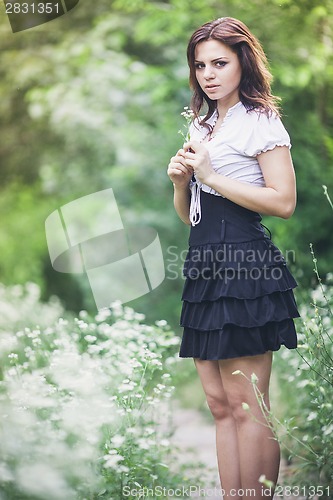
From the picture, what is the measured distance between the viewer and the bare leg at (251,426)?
6.64 ft

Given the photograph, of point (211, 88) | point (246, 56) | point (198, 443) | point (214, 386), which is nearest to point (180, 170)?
point (211, 88)

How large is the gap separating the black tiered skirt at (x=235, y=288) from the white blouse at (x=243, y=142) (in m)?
0.09

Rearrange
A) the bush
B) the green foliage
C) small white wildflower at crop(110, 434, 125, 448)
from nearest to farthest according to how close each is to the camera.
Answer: the bush, small white wildflower at crop(110, 434, 125, 448), the green foliage

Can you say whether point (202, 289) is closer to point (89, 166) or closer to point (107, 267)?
point (107, 267)

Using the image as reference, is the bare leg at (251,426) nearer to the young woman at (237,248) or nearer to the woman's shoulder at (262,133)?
the young woman at (237,248)

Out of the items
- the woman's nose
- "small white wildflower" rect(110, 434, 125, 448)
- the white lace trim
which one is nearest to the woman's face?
the woman's nose

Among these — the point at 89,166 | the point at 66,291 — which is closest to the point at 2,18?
the point at 89,166

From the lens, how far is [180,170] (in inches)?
81.2

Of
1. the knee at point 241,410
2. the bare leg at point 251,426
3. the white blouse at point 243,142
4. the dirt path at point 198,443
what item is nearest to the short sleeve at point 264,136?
the white blouse at point 243,142

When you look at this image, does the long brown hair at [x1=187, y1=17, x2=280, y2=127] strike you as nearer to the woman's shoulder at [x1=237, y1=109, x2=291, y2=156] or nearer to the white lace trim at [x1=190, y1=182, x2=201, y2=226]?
the woman's shoulder at [x1=237, y1=109, x2=291, y2=156]

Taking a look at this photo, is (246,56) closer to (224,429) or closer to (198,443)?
(224,429)

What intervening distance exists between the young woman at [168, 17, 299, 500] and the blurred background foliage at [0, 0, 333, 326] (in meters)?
2.51

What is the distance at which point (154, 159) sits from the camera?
5.71 meters

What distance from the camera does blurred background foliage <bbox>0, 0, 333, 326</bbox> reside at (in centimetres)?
473
